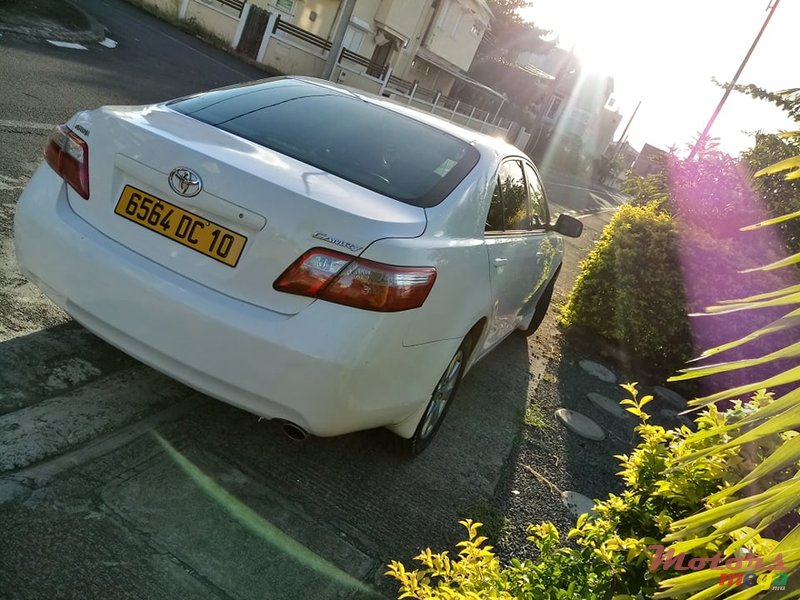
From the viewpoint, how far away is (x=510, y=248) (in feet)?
13.0

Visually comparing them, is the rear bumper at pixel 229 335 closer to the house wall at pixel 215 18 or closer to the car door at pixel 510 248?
the car door at pixel 510 248

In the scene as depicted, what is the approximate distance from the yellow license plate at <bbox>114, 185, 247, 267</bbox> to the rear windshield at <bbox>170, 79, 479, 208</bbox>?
664mm

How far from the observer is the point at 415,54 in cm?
3369

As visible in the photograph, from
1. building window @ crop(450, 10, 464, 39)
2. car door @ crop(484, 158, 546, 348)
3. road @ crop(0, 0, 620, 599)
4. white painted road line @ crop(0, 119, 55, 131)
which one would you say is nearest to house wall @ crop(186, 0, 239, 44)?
building window @ crop(450, 10, 464, 39)

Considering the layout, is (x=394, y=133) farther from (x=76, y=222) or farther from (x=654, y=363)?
(x=654, y=363)

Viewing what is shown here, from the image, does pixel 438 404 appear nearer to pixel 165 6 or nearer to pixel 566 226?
pixel 566 226

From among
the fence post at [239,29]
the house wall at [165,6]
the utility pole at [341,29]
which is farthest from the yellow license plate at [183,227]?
the house wall at [165,6]

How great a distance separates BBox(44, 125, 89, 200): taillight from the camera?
2.80 meters

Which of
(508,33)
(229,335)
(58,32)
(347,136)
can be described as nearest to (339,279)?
(229,335)

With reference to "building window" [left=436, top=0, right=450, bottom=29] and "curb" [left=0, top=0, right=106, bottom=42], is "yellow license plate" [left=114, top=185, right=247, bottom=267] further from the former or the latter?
"building window" [left=436, top=0, right=450, bottom=29]

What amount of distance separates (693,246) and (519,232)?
3021 millimetres

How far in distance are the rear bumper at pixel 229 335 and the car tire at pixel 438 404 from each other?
0.47 meters

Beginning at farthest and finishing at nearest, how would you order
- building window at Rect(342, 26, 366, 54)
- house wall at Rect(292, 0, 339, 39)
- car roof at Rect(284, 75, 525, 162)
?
building window at Rect(342, 26, 366, 54) < house wall at Rect(292, 0, 339, 39) < car roof at Rect(284, 75, 525, 162)

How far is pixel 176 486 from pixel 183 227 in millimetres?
1037
